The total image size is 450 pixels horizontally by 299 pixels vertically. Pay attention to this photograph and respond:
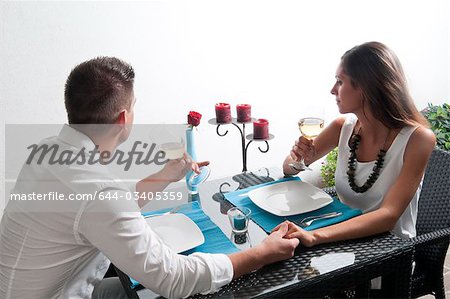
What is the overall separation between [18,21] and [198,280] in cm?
178

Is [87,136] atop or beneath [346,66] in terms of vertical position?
beneath

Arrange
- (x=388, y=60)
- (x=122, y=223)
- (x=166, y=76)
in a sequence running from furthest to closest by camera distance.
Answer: (x=166, y=76) < (x=388, y=60) < (x=122, y=223)

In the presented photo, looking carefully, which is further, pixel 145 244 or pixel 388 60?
pixel 388 60

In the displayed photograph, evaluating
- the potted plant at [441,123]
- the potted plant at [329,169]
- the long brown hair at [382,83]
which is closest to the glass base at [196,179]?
the long brown hair at [382,83]

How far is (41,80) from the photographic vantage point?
238cm

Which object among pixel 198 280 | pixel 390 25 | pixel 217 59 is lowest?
pixel 198 280

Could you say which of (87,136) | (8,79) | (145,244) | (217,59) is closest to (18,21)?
(8,79)

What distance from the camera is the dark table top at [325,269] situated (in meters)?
1.17

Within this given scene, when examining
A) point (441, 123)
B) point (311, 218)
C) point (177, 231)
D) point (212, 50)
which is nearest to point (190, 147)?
point (177, 231)

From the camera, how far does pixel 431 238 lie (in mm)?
1551

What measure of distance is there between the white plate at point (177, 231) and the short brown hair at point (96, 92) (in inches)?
15.6

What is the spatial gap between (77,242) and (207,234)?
0.42 meters

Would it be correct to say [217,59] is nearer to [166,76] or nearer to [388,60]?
[166,76]

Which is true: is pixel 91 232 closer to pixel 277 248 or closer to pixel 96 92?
pixel 96 92
